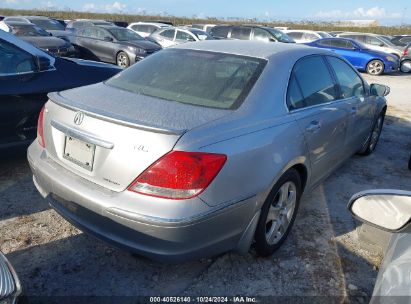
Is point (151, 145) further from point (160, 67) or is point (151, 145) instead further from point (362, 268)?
point (362, 268)

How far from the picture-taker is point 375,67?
53.7 feet

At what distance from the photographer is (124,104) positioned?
2455mm

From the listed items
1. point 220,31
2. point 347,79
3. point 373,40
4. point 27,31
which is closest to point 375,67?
point 373,40

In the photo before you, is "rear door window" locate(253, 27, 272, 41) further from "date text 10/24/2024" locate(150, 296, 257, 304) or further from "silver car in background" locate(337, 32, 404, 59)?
"date text 10/24/2024" locate(150, 296, 257, 304)

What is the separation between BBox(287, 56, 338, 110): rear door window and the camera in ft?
9.83

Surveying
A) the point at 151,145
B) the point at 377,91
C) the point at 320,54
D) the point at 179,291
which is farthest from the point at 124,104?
the point at 377,91

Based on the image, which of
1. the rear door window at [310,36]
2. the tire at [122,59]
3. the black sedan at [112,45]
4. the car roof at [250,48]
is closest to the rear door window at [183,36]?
the black sedan at [112,45]

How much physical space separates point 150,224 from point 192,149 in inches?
18.6

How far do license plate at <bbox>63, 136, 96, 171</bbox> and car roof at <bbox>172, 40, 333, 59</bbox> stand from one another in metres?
1.43

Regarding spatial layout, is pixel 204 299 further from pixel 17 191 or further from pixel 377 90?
pixel 377 90

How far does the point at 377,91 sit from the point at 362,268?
8.74 ft

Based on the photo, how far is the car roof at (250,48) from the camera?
304 centimetres

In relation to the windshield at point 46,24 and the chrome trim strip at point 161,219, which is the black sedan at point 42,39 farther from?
the chrome trim strip at point 161,219

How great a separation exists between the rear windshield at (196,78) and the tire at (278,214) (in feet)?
2.32
